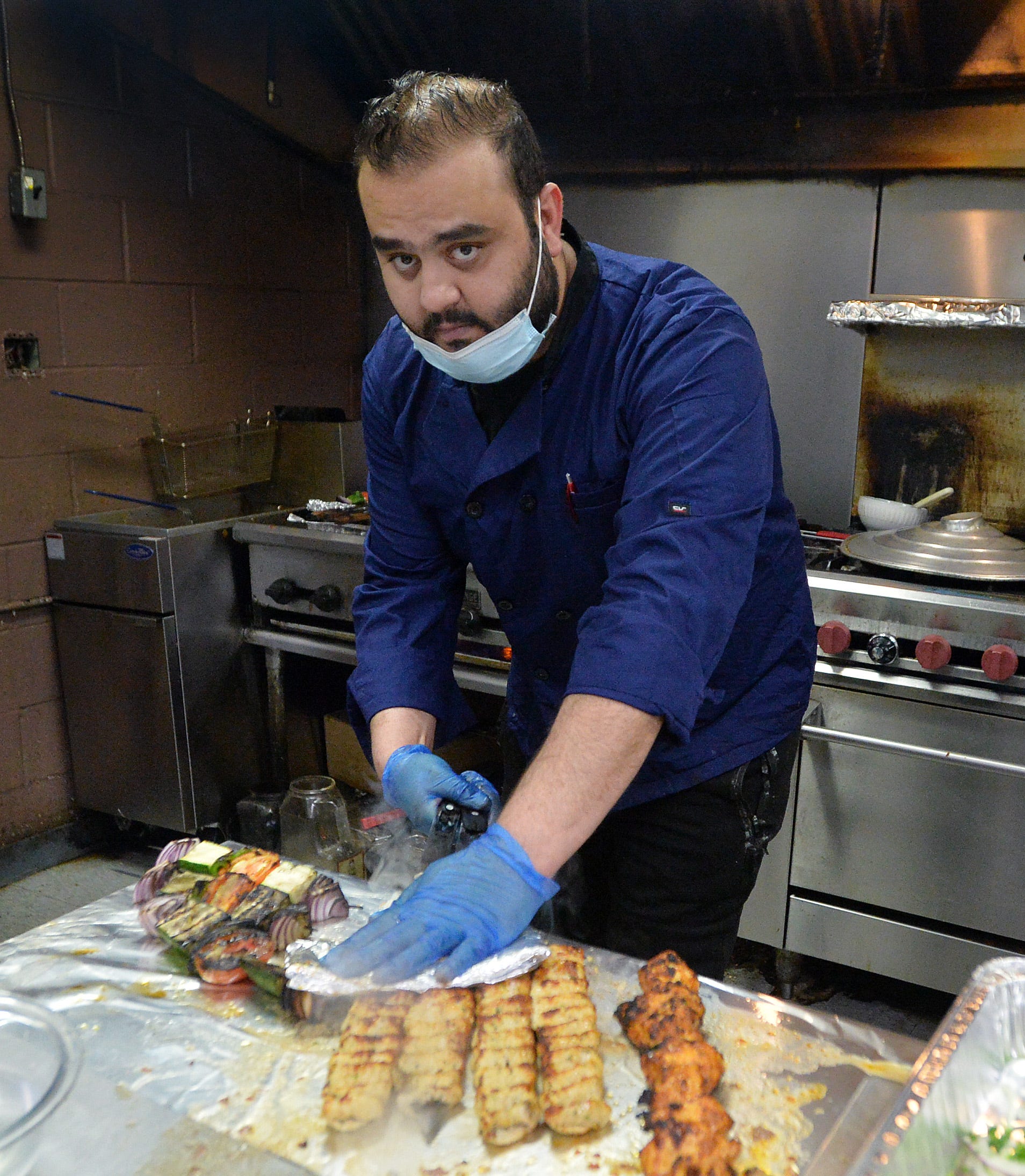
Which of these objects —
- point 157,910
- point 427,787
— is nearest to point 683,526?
point 427,787

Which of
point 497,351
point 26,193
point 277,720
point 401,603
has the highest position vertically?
point 26,193

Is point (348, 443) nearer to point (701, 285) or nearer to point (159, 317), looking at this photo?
point (159, 317)

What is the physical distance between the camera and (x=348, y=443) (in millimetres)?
3629

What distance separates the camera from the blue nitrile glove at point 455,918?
3.62 ft

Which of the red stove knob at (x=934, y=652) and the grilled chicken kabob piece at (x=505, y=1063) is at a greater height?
the red stove knob at (x=934, y=652)

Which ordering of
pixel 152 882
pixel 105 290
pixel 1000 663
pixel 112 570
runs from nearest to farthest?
1. pixel 152 882
2. pixel 1000 663
3. pixel 112 570
4. pixel 105 290

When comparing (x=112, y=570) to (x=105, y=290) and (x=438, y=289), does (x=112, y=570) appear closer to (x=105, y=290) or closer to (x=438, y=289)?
(x=105, y=290)

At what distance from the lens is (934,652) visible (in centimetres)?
226

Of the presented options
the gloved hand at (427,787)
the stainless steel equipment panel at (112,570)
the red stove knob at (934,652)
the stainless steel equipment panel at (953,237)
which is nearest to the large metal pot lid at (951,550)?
the red stove knob at (934,652)

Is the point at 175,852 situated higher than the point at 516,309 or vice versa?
the point at 516,309

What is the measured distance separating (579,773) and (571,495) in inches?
18.2

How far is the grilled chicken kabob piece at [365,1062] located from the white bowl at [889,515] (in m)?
2.07

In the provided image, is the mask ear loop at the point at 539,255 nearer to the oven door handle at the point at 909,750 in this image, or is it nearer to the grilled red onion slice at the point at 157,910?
the grilled red onion slice at the point at 157,910

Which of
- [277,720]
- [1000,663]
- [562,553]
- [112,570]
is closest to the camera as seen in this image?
[562,553]
